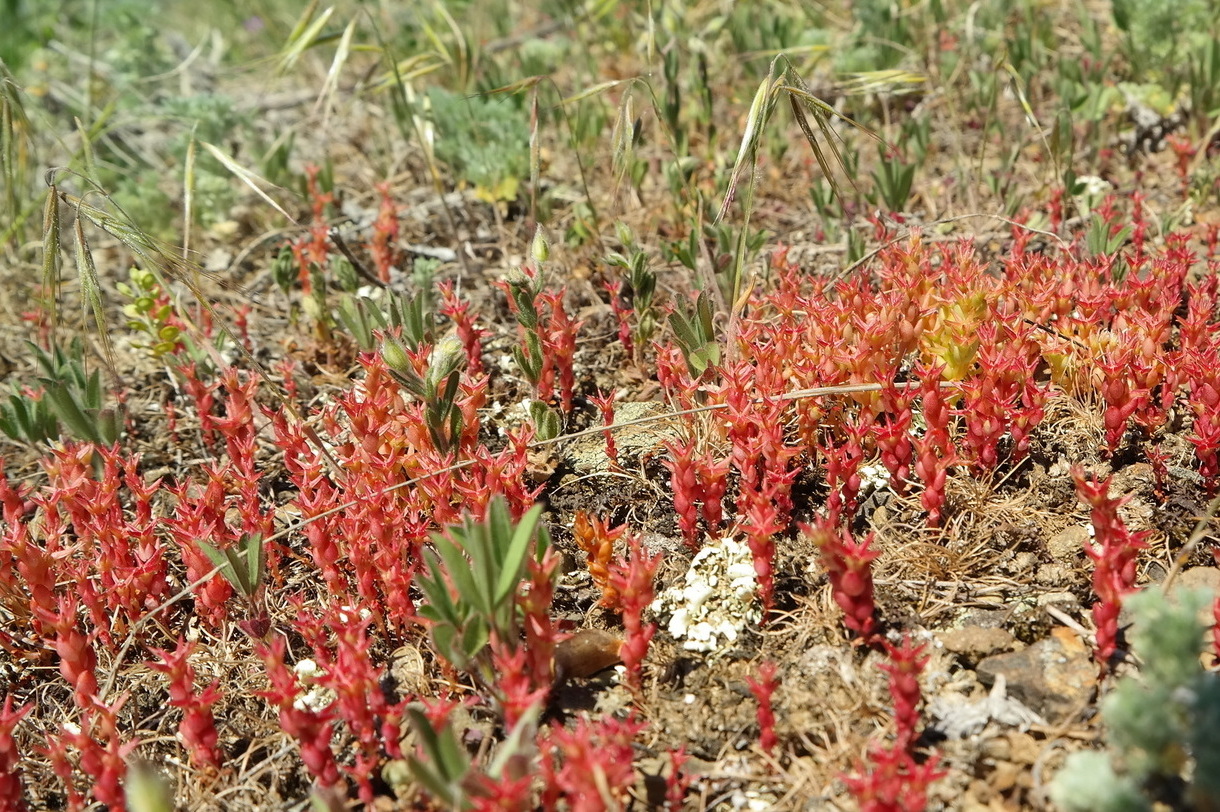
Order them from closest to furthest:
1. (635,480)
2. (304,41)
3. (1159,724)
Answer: (1159,724) → (635,480) → (304,41)

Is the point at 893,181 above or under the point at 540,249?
under

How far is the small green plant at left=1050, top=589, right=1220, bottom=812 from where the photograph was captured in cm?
178

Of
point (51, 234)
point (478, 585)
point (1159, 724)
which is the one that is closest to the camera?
point (1159, 724)

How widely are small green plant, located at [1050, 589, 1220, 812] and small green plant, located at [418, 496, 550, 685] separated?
1.19 metres

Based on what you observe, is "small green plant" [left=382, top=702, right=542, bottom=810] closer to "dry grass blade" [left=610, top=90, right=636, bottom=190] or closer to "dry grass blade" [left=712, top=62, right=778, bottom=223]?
"dry grass blade" [left=712, top=62, right=778, bottom=223]

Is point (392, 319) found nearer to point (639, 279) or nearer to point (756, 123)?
point (639, 279)

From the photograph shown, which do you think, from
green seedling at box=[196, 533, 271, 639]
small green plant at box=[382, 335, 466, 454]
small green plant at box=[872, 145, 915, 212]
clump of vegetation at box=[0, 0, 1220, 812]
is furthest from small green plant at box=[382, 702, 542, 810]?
small green plant at box=[872, 145, 915, 212]

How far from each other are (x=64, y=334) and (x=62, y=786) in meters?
2.81

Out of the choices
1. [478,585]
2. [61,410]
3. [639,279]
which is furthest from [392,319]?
[478,585]

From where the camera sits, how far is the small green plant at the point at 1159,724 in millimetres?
1784

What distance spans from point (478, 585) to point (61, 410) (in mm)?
2074

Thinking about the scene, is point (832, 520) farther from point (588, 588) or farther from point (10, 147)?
point (10, 147)

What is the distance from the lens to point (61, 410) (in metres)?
3.56

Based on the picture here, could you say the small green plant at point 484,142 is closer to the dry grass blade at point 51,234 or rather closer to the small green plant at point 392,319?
the small green plant at point 392,319
